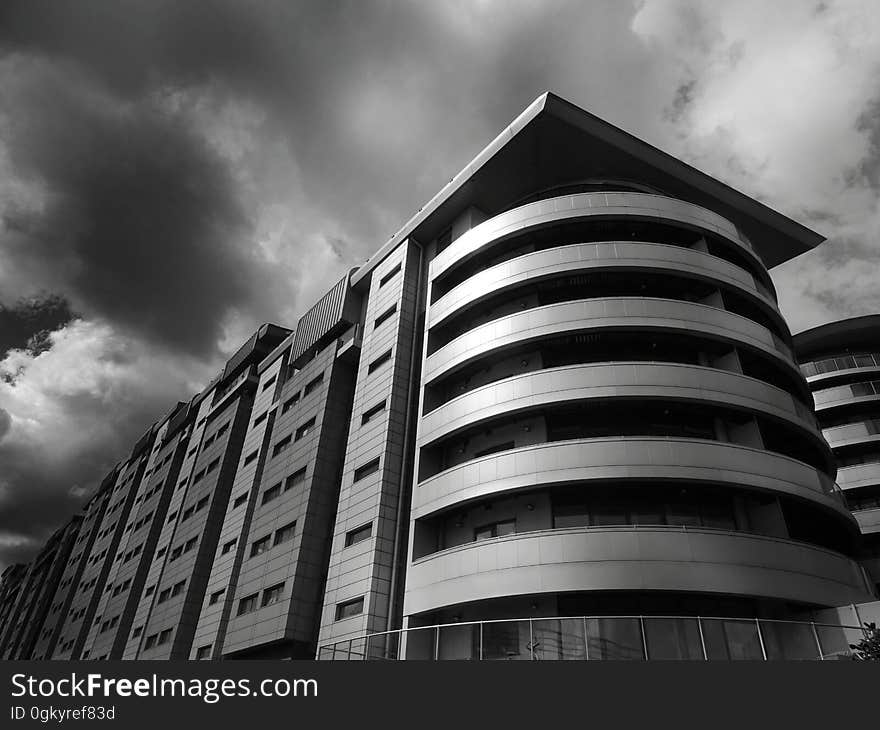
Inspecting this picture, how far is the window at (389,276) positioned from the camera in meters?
44.2

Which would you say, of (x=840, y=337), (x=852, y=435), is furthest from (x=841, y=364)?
(x=852, y=435)

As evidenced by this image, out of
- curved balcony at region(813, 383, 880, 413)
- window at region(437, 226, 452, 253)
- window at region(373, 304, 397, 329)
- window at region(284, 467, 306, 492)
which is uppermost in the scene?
window at region(437, 226, 452, 253)

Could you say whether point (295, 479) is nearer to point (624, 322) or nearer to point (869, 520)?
point (624, 322)

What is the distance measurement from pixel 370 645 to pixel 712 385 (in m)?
19.0

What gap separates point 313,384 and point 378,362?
900 centimetres

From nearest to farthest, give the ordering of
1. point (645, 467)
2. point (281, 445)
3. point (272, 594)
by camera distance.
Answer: point (645, 467)
point (272, 594)
point (281, 445)

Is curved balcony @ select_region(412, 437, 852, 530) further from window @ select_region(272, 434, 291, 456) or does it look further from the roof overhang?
the roof overhang

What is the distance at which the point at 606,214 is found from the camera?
115 ft

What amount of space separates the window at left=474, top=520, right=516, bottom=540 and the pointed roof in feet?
→ 71.8

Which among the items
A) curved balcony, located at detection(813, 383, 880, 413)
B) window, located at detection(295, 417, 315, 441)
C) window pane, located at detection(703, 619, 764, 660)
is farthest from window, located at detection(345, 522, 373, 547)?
curved balcony, located at detection(813, 383, 880, 413)

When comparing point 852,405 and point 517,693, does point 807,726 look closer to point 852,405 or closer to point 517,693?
point 517,693

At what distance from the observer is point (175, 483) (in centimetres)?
7044

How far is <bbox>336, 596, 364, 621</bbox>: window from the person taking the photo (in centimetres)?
3136

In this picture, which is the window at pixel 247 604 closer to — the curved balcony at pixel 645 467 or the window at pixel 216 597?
the window at pixel 216 597
